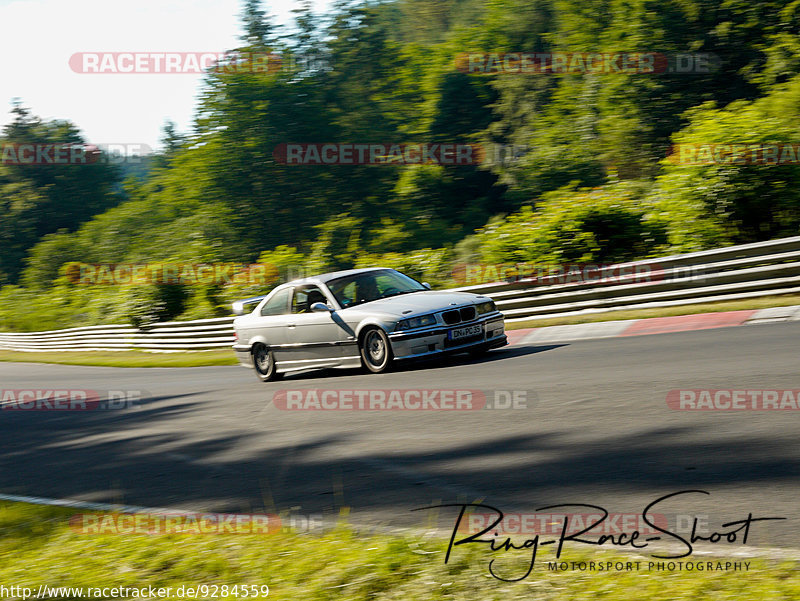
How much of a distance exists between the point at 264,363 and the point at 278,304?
0.96 m

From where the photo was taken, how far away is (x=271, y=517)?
5316 millimetres

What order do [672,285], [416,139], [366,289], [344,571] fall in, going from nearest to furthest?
[344,571] < [366,289] < [672,285] < [416,139]

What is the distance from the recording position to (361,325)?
11750 millimetres

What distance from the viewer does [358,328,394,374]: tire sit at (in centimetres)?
1151

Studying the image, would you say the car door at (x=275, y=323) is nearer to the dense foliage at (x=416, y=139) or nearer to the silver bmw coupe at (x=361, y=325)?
the silver bmw coupe at (x=361, y=325)

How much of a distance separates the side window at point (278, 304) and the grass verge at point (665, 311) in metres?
4.65

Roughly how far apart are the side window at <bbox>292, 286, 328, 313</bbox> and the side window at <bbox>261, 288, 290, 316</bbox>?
0.64ft

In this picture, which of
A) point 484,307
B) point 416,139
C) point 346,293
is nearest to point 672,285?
point 484,307

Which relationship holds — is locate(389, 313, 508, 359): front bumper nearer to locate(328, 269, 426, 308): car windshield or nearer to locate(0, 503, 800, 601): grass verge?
locate(328, 269, 426, 308): car windshield

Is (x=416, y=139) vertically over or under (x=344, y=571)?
over

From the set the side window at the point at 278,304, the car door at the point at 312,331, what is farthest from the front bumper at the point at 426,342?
the side window at the point at 278,304

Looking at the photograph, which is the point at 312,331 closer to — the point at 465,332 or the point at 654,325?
the point at 465,332

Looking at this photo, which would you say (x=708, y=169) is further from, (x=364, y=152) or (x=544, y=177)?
(x=364, y=152)

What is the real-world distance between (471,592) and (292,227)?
157ft
